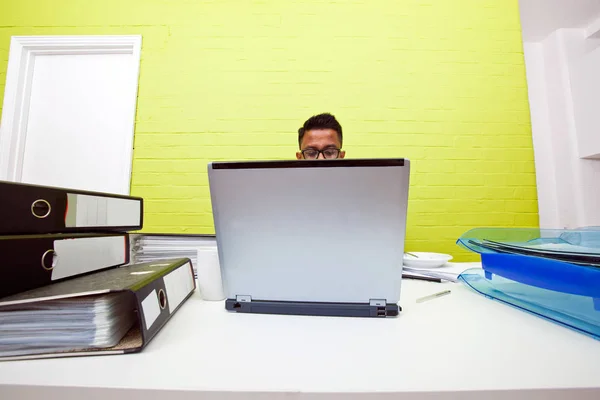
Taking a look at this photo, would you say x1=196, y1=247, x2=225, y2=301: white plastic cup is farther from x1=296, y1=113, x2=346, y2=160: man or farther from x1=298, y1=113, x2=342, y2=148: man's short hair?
x1=298, y1=113, x2=342, y2=148: man's short hair

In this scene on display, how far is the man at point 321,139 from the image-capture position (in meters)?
1.40

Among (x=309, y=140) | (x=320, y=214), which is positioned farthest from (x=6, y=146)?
(x=320, y=214)

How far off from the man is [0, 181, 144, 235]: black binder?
1004 millimetres

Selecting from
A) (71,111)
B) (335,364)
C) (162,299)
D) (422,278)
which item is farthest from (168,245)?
(71,111)

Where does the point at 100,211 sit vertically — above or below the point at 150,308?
above

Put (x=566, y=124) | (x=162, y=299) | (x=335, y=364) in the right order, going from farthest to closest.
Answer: (x=566, y=124), (x=162, y=299), (x=335, y=364)

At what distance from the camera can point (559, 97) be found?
2.01 metres

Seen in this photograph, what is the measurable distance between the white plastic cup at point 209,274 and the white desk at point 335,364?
11 centimetres

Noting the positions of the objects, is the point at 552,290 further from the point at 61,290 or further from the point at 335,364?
the point at 61,290

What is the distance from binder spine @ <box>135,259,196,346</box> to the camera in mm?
303

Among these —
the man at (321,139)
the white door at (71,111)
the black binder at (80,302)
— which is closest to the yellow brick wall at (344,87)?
the white door at (71,111)

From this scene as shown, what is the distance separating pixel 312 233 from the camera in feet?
1.31

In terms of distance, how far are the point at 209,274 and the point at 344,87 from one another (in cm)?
151

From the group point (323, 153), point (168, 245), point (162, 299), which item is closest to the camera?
point (162, 299)
